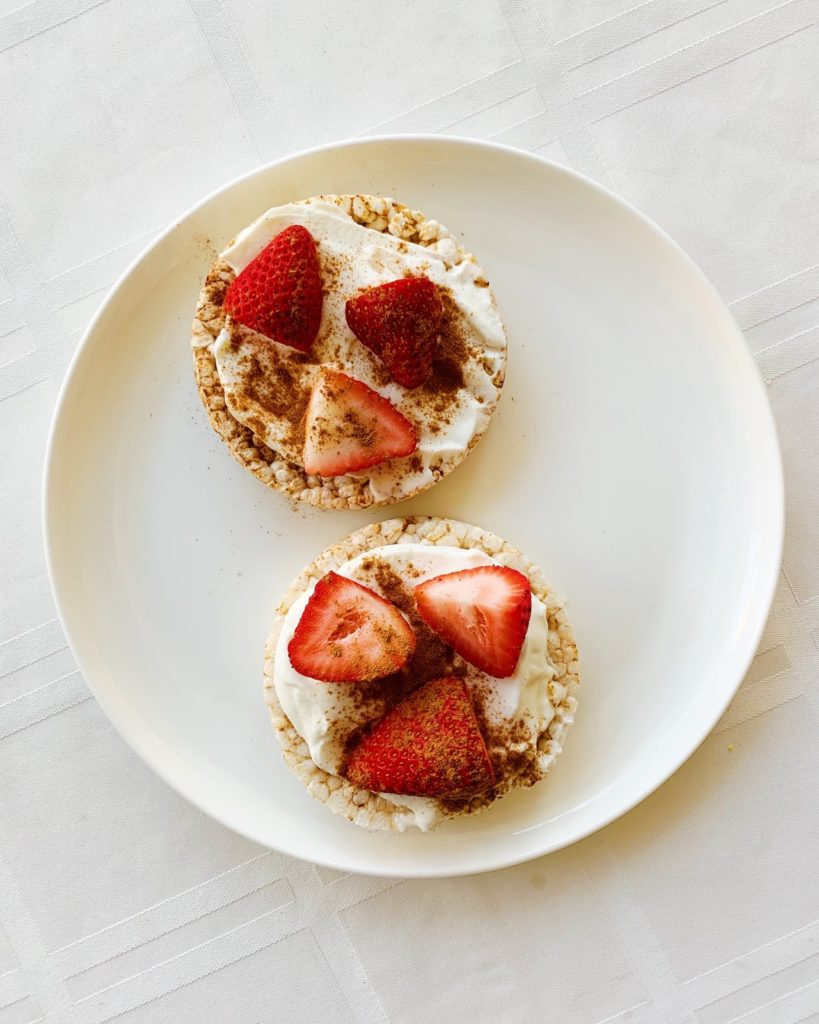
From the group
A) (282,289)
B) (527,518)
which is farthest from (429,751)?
(282,289)

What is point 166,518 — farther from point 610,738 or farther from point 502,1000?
point 502,1000

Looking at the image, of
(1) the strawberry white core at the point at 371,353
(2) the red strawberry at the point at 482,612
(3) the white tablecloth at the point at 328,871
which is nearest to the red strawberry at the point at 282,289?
(1) the strawberry white core at the point at 371,353

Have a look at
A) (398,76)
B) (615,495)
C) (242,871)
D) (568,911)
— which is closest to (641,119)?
(398,76)

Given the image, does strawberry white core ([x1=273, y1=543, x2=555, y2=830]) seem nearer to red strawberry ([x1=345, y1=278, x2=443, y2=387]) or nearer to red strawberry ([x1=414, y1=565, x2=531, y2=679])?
red strawberry ([x1=414, y1=565, x2=531, y2=679])

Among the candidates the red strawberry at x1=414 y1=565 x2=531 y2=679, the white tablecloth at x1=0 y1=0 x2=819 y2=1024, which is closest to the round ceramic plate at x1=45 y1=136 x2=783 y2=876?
the white tablecloth at x1=0 y1=0 x2=819 y2=1024

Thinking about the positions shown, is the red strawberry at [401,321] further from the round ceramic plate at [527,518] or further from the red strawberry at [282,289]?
the round ceramic plate at [527,518]

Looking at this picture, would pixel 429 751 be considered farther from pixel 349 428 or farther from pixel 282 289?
pixel 282 289
